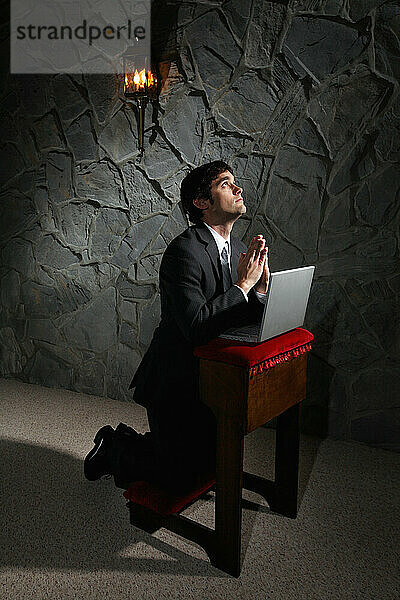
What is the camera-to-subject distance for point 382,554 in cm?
180

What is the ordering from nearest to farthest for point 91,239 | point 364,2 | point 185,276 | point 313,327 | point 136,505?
point 185,276, point 136,505, point 364,2, point 313,327, point 91,239

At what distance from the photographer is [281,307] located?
1668 mm

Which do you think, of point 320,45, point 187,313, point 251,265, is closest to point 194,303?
point 187,313

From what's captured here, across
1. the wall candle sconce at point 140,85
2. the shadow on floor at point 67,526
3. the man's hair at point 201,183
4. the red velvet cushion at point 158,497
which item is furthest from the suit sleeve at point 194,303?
the wall candle sconce at point 140,85

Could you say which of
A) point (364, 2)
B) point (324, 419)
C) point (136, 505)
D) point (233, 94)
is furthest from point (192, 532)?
point (364, 2)

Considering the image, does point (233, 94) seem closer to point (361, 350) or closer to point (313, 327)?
point (313, 327)

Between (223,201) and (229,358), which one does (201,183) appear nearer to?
(223,201)

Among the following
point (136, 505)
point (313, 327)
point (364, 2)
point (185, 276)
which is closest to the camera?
point (185, 276)

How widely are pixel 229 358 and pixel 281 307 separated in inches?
9.1

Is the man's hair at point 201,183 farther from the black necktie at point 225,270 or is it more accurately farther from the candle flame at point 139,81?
the candle flame at point 139,81

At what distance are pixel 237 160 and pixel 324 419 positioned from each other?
1.38 m

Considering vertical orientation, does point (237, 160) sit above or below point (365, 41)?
below

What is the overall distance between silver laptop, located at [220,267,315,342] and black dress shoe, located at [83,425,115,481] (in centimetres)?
67

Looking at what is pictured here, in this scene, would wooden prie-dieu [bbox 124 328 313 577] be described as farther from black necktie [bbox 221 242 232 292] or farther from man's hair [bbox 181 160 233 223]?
man's hair [bbox 181 160 233 223]
